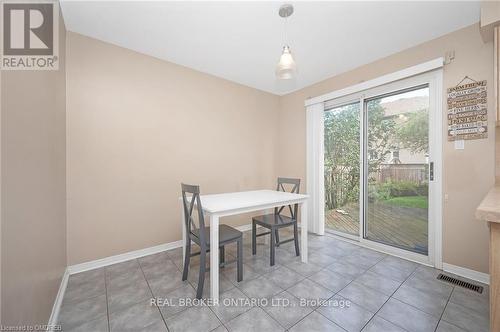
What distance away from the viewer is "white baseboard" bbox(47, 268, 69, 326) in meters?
1.43

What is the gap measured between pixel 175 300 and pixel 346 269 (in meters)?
1.75

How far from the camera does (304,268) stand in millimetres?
2217

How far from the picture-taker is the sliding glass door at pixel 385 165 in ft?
7.72

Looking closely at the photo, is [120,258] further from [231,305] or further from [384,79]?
[384,79]

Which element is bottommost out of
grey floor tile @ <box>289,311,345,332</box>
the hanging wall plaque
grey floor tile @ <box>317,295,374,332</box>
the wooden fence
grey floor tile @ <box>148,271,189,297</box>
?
grey floor tile @ <box>317,295,374,332</box>

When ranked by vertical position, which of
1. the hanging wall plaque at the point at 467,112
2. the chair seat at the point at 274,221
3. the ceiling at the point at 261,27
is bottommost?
the chair seat at the point at 274,221

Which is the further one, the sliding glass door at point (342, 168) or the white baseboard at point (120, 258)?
the sliding glass door at point (342, 168)

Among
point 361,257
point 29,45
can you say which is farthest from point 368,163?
point 29,45

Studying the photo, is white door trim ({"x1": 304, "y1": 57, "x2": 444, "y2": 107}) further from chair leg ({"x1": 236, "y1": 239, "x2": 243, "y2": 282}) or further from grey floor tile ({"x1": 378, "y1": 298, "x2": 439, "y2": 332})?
chair leg ({"x1": 236, "y1": 239, "x2": 243, "y2": 282})

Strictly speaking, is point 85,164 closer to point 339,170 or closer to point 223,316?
point 223,316

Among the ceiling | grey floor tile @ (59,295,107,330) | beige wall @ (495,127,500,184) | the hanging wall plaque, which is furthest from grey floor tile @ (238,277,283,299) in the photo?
the ceiling

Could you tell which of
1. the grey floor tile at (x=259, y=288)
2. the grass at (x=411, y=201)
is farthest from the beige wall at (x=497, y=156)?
the grey floor tile at (x=259, y=288)

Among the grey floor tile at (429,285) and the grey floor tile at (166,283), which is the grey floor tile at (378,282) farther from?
the grey floor tile at (166,283)

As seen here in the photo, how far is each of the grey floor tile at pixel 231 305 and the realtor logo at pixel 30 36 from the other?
75.0 inches
